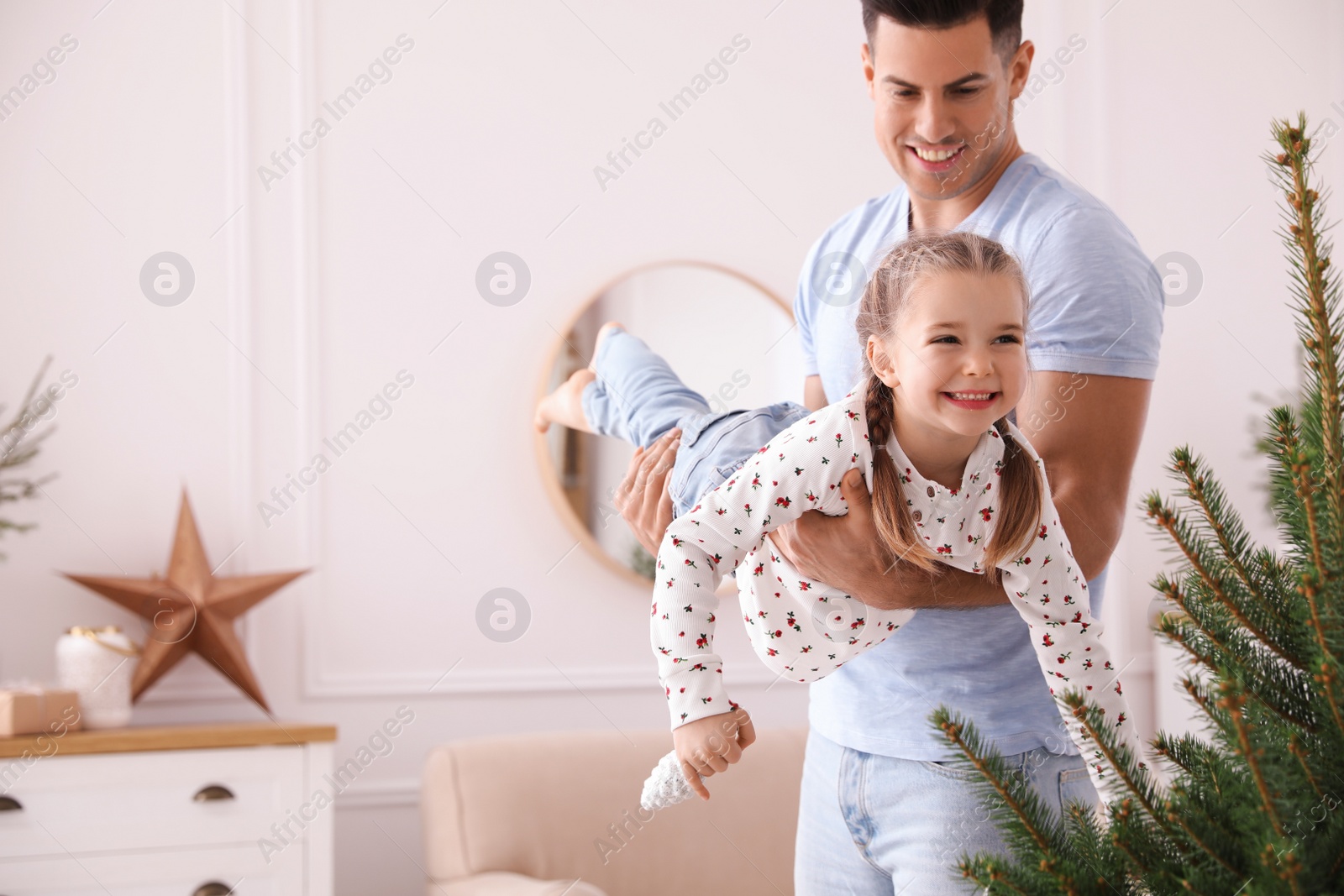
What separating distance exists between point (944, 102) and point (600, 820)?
1691 millimetres

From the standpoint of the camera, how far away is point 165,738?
6.63ft

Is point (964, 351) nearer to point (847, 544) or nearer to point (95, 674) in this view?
point (847, 544)

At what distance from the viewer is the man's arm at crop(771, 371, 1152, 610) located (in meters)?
1.01

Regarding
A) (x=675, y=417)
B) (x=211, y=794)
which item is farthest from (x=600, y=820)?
(x=675, y=417)

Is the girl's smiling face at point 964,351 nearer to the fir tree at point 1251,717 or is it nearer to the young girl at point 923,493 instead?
the young girl at point 923,493

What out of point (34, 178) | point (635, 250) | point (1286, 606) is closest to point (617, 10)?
point (635, 250)

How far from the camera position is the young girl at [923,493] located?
3.19 feet

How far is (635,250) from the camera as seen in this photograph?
2738 mm

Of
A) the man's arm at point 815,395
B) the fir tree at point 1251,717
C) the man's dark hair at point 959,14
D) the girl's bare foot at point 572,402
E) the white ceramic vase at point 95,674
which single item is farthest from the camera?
the white ceramic vase at point 95,674

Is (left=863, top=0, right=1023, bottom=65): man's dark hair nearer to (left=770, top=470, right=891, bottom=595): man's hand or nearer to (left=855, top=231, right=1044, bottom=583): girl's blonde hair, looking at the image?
(left=855, top=231, right=1044, bottom=583): girl's blonde hair

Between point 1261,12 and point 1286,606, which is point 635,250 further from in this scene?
point 1286,606

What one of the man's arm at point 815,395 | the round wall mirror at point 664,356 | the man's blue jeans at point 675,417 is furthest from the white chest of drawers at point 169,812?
the man's arm at point 815,395

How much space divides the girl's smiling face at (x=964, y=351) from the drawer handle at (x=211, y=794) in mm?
1657

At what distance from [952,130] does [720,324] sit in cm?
158
